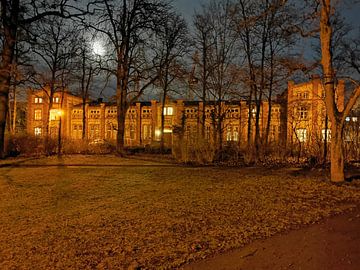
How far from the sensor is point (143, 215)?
6.55 m

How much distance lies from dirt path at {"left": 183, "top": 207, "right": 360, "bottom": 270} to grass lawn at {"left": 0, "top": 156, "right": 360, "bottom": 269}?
0.25 metres

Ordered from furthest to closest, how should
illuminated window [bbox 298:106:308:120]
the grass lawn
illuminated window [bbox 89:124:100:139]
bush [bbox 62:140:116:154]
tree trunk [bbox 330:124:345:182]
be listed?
illuminated window [bbox 89:124:100:139] < illuminated window [bbox 298:106:308:120] < bush [bbox 62:140:116:154] < tree trunk [bbox 330:124:345:182] < the grass lawn

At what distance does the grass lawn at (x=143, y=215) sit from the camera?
4535 millimetres

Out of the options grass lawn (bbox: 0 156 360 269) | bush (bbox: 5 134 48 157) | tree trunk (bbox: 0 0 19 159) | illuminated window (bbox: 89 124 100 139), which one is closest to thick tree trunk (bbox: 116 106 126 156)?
bush (bbox: 5 134 48 157)

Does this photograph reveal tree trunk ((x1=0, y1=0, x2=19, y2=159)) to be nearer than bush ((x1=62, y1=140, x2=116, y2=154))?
Yes

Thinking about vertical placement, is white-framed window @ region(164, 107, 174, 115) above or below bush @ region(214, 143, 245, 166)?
above

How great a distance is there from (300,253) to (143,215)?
10.2 ft

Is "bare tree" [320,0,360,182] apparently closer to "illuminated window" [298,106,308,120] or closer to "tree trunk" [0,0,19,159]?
"tree trunk" [0,0,19,159]

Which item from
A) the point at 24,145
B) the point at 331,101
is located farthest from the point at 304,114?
the point at 24,145

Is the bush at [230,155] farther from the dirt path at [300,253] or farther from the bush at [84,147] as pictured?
the dirt path at [300,253]

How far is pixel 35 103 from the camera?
61406 millimetres

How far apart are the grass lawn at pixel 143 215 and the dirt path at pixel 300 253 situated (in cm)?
25

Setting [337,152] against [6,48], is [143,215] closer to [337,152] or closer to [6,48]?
[337,152]

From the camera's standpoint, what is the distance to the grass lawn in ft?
14.9
